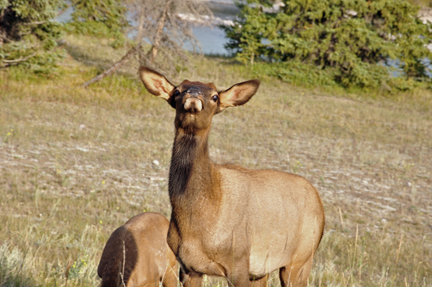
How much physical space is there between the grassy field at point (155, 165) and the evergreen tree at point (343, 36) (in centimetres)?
415

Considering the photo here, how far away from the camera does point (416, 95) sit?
24.8 m

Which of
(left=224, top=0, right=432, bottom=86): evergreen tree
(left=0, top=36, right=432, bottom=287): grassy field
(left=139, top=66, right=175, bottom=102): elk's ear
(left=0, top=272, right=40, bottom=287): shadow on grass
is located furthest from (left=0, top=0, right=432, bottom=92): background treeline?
(left=139, top=66, right=175, bottom=102): elk's ear

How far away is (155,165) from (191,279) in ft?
24.1

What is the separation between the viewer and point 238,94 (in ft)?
13.3

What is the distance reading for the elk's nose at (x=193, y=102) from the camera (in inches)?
135

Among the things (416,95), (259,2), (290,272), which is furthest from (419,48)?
(290,272)

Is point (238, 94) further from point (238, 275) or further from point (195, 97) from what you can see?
point (238, 275)

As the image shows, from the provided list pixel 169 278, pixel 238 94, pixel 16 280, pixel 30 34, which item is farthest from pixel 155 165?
pixel 30 34

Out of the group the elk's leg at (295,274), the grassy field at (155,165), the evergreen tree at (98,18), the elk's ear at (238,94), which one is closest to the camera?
the elk's ear at (238,94)

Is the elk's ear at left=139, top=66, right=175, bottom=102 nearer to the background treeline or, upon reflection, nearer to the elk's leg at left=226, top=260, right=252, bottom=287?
the elk's leg at left=226, top=260, right=252, bottom=287

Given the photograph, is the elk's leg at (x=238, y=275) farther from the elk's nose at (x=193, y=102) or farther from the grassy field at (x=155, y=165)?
the grassy field at (x=155, y=165)

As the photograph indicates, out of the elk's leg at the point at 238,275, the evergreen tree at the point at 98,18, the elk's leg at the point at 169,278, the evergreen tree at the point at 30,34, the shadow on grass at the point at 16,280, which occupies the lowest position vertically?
the shadow on grass at the point at 16,280

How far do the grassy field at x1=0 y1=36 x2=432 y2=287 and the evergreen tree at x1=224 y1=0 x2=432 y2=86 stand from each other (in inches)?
164

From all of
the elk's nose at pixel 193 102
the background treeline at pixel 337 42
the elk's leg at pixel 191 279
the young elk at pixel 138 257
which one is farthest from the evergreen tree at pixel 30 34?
the elk's leg at pixel 191 279
